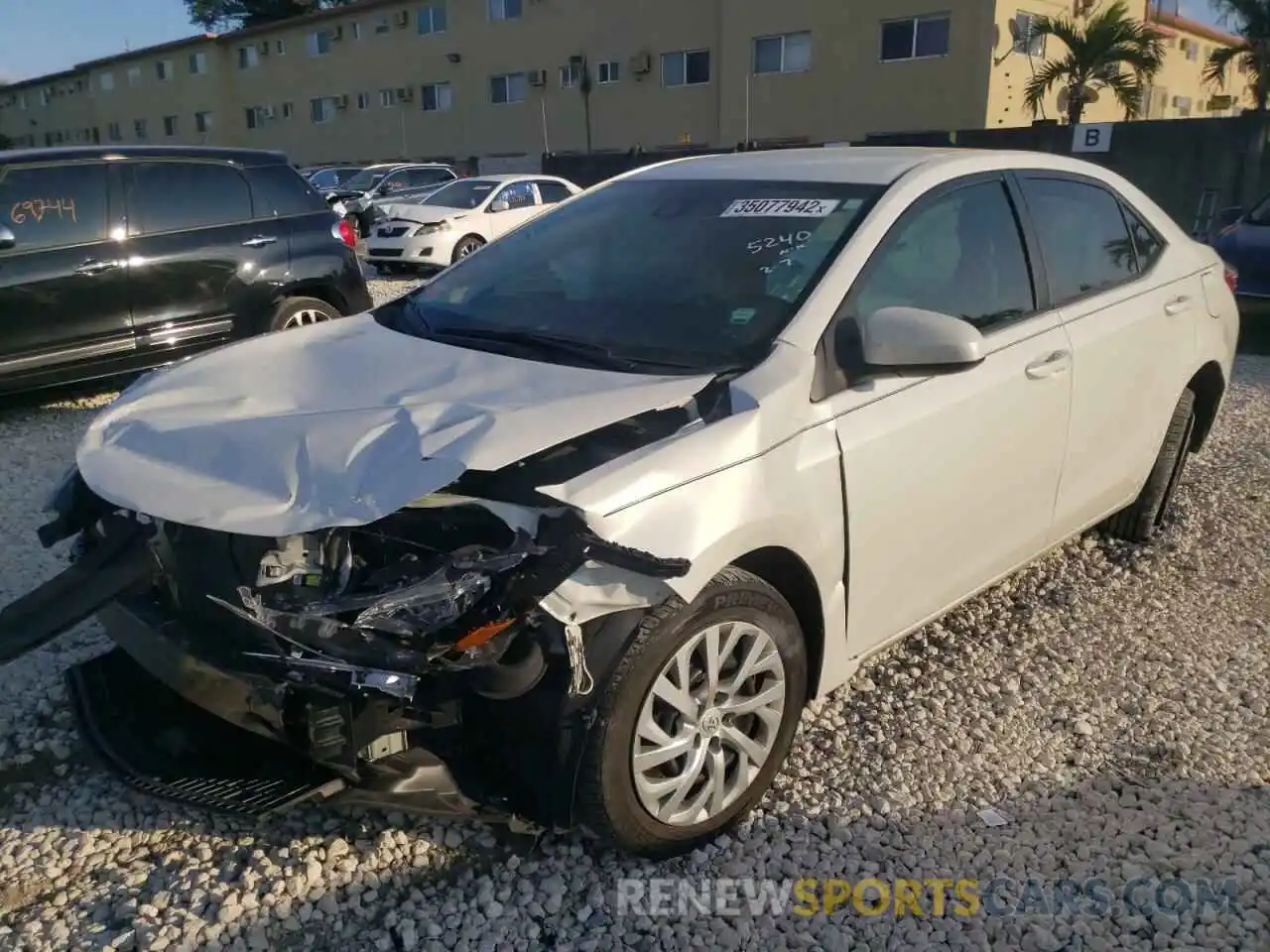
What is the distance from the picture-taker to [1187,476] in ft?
18.6

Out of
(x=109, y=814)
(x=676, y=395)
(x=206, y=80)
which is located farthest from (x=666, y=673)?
(x=206, y=80)

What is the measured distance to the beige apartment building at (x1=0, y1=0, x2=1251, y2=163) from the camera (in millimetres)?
23641

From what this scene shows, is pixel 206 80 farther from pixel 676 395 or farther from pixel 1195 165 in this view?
pixel 676 395

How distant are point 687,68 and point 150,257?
24.3 m

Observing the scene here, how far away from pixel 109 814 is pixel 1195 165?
62.7ft

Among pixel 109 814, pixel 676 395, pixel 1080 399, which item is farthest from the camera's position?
pixel 1080 399

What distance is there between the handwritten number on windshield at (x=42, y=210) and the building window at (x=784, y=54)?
22262mm

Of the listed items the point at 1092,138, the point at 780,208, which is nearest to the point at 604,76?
the point at 1092,138

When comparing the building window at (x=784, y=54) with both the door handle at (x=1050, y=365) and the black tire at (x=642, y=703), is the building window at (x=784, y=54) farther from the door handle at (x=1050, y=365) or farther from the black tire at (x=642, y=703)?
the black tire at (x=642, y=703)

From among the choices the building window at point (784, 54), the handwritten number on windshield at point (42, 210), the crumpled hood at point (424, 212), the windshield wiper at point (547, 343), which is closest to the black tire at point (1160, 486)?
the windshield wiper at point (547, 343)

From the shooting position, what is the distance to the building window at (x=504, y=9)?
1282 inches

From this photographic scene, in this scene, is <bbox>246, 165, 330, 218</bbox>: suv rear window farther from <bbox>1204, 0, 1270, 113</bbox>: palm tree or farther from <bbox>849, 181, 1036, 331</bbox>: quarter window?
<bbox>1204, 0, 1270, 113</bbox>: palm tree

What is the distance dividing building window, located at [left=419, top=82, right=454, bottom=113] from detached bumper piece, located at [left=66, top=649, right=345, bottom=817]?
35315 millimetres

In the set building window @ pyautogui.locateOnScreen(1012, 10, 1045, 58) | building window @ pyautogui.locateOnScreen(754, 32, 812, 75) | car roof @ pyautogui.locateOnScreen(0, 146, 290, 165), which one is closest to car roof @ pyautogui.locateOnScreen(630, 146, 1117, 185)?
car roof @ pyautogui.locateOnScreen(0, 146, 290, 165)
